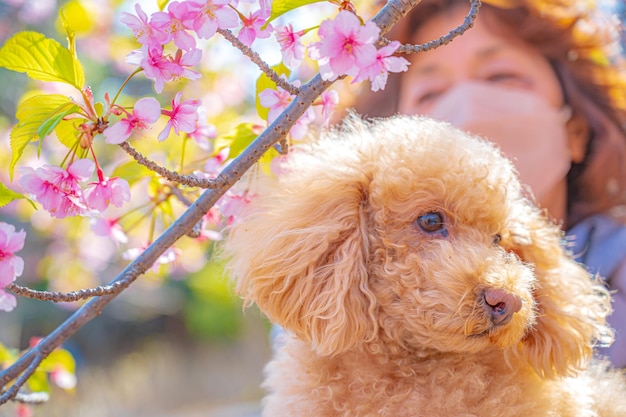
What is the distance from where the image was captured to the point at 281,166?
4.48ft

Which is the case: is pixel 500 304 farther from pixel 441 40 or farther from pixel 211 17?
pixel 211 17

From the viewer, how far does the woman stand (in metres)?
2.02

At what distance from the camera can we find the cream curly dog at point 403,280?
121cm

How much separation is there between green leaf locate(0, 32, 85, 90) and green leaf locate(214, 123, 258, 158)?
358 mm

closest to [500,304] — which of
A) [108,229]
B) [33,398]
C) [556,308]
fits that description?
[556,308]

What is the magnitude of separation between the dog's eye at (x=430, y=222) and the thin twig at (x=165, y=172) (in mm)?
417

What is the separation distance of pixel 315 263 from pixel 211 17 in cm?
51

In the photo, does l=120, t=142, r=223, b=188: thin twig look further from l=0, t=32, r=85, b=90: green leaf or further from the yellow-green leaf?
the yellow-green leaf

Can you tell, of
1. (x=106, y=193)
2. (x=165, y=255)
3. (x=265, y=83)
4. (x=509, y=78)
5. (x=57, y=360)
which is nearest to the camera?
(x=106, y=193)

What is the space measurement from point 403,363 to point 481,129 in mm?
930

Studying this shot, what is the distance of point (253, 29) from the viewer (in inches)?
41.3

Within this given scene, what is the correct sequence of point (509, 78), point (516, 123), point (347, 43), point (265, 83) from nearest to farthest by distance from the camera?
point (347, 43), point (265, 83), point (516, 123), point (509, 78)

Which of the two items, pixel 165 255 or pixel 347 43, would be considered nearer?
pixel 347 43

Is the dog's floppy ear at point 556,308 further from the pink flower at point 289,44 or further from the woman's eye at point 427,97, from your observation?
the woman's eye at point 427,97
